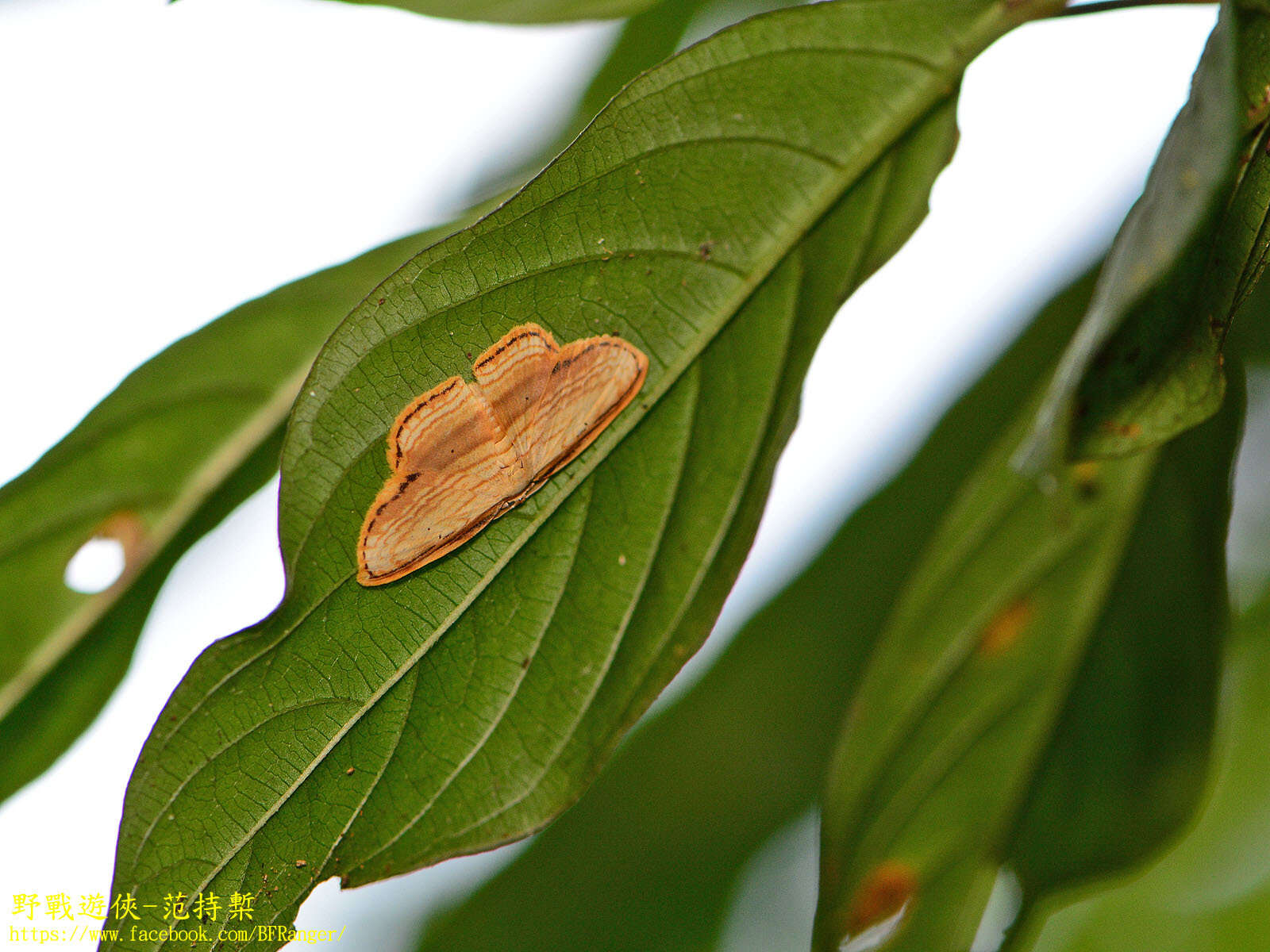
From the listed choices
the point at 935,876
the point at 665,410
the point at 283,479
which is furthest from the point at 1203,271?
the point at 935,876

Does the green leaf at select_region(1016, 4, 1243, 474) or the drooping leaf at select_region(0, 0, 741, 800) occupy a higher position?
the drooping leaf at select_region(0, 0, 741, 800)

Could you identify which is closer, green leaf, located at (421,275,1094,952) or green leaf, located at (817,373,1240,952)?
green leaf, located at (817,373,1240,952)

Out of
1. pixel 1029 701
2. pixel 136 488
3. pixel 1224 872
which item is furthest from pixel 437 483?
pixel 1224 872

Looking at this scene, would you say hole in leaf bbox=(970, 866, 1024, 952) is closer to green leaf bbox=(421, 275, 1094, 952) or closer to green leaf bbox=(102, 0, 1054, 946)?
green leaf bbox=(421, 275, 1094, 952)

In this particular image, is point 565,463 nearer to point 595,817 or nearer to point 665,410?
point 665,410

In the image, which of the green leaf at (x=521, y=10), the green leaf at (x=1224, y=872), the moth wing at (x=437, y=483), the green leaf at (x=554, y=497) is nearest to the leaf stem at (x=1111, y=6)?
the green leaf at (x=554, y=497)

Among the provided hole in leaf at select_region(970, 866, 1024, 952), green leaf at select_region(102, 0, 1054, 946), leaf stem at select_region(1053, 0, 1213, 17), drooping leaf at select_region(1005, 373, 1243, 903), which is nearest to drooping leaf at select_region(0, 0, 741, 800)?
green leaf at select_region(102, 0, 1054, 946)
